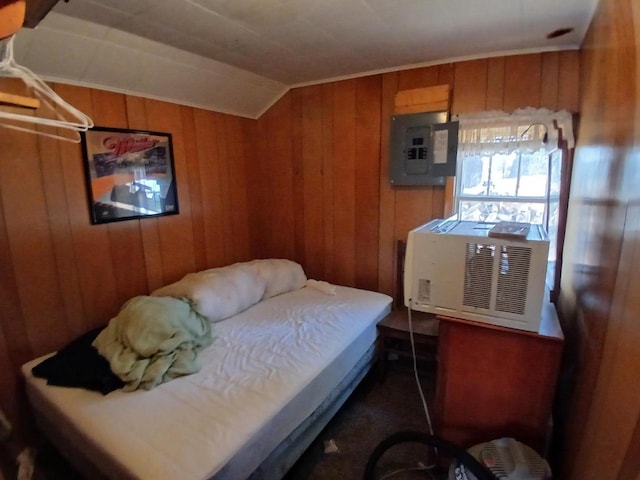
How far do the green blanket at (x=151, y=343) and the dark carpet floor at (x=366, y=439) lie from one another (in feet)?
2.17

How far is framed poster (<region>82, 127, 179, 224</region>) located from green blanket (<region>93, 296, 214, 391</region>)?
0.68 metres

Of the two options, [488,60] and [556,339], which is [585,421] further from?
[488,60]

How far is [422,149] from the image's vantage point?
248cm

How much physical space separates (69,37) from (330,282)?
95.5 inches

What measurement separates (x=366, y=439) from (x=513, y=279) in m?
1.30

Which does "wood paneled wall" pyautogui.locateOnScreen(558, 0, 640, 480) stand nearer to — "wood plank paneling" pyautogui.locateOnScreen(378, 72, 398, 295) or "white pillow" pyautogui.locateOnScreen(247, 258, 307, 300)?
"wood plank paneling" pyautogui.locateOnScreen(378, 72, 398, 295)

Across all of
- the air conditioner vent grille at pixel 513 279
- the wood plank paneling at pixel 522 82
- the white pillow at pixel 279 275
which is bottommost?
the white pillow at pixel 279 275

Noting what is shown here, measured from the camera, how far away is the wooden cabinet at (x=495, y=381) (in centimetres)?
139

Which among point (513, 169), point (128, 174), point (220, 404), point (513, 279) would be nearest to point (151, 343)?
point (220, 404)

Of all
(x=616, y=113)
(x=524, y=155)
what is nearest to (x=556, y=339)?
(x=616, y=113)

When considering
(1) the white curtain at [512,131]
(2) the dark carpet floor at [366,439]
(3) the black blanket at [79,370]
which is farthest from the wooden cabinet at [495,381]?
(3) the black blanket at [79,370]

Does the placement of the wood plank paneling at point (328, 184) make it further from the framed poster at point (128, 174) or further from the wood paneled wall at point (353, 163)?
the framed poster at point (128, 174)

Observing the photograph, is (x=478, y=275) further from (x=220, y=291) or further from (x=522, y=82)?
(x=220, y=291)

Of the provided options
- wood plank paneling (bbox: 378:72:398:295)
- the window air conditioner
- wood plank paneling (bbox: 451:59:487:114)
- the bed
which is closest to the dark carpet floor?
the bed
